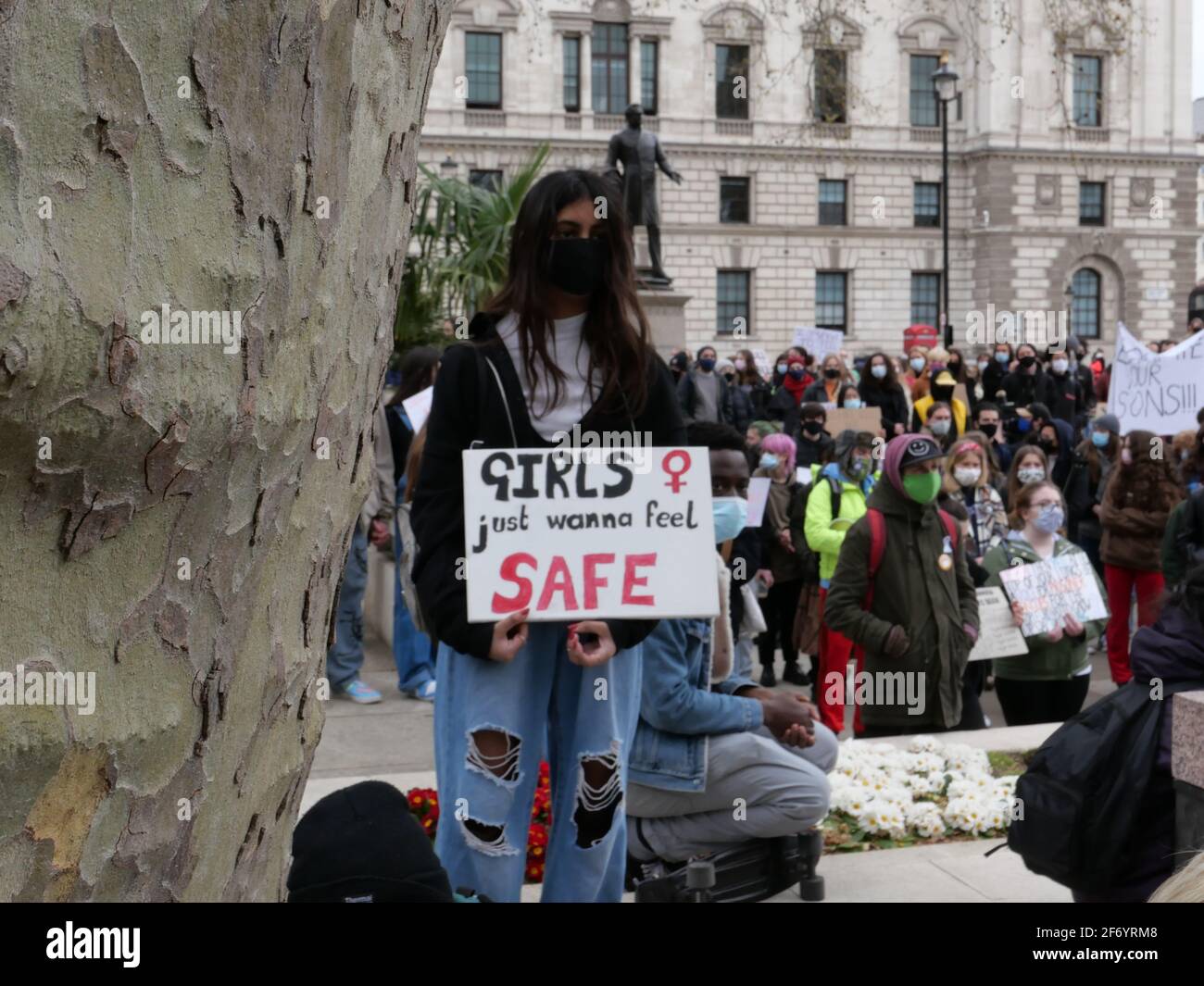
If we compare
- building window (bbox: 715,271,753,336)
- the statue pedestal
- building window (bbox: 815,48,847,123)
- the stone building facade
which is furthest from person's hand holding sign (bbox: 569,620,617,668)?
building window (bbox: 715,271,753,336)

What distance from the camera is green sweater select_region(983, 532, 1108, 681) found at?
6.93 metres

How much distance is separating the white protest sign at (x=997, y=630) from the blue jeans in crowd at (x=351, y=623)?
11.0ft

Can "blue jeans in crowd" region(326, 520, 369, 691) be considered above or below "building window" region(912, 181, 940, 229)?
below

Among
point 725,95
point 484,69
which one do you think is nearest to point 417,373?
point 484,69

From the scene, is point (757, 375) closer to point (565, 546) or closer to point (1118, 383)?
point (1118, 383)

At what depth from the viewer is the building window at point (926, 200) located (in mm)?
49656

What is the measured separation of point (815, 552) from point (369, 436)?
7554 millimetres

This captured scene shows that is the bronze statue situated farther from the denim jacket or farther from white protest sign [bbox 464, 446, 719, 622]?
white protest sign [bbox 464, 446, 719, 622]

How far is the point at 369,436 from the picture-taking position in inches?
53.3

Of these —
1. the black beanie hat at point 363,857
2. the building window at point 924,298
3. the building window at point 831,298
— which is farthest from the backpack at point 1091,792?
the building window at point 924,298

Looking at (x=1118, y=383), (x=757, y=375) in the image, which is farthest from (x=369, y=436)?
(x=757, y=375)

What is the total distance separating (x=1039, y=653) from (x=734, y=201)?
42.6m

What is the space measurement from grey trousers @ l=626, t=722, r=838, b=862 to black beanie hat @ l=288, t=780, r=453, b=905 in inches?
83.6
